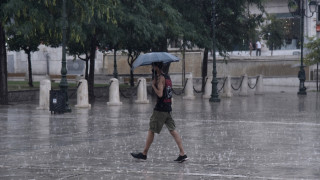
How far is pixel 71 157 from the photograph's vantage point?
1225 cm

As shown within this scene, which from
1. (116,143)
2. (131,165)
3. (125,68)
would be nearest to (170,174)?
(131,165)

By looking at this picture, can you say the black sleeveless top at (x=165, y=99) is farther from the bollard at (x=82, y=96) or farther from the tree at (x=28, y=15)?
the bollard at (x=82, y=96)

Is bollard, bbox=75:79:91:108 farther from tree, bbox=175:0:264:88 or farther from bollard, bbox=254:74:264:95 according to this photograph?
Result: bollard, bbox=254:74:264:95

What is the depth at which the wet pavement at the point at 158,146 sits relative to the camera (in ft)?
34.7

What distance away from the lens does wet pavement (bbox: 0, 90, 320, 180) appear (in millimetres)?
10578

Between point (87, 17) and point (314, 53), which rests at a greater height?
point (87, 17)

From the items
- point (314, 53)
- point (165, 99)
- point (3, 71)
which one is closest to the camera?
point (165, 99)

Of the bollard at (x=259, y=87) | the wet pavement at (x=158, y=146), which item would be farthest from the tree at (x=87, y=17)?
the bollard at (x=259, y=87)

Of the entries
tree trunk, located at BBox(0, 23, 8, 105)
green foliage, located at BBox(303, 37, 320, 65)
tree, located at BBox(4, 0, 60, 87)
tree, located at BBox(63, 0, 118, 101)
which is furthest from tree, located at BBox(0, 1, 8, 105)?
green foliage, located at BBox(303, 37, 320, 65)

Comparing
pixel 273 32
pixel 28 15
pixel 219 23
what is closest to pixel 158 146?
pixel 28 15

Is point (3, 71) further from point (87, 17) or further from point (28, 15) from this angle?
point (87, 17)

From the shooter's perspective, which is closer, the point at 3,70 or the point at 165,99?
the point at 165,99

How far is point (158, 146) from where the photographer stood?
45.8 feet

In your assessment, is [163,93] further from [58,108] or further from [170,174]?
[58,108]
